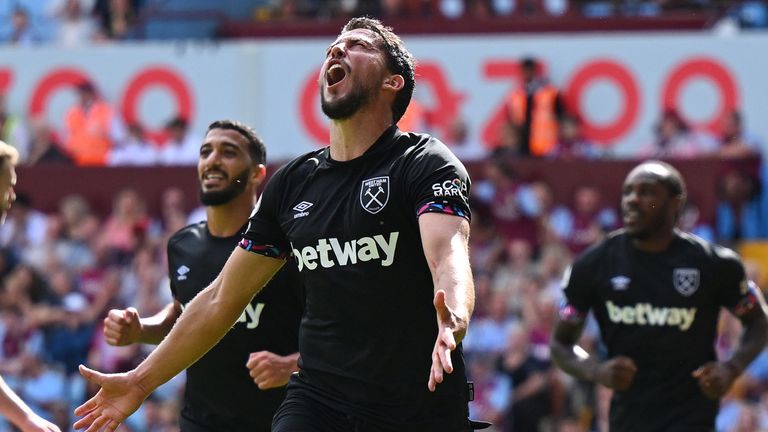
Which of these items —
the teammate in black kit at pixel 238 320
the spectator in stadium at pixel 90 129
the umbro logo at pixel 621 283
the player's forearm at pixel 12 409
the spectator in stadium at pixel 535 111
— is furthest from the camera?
the spectator in stadium at pixel 90 129

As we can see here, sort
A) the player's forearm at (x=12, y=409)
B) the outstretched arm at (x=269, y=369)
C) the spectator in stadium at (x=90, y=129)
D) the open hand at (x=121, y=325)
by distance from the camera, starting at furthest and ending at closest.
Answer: the spectator in stadium at (x=90, y=129) < the open hand at (x=121, y=325) < the player's forearm at (x=12, y=409) < the outstretched arm at (x=269, y=369)

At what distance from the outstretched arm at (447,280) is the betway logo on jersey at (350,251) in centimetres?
25

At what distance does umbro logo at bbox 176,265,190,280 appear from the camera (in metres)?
7.87

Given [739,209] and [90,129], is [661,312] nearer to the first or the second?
[739,209]

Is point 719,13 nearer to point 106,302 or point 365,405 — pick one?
point 106,302

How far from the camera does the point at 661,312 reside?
8.49 m

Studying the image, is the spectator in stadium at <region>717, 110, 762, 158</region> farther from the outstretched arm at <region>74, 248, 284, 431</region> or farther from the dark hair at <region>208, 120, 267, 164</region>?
the outstretched arm at <region>74, 248, 284, 431</region>

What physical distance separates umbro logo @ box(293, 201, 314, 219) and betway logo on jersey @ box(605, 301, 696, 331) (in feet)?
10.5

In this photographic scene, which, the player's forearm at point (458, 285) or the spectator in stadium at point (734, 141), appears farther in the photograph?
the spectator in stadium at point (734, 141)

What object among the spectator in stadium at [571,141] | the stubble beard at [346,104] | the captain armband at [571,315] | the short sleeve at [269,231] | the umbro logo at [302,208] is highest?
the stubble beard at [346,104]

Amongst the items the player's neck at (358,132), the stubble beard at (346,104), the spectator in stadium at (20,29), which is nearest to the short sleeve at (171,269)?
the player's neck at (358,132)

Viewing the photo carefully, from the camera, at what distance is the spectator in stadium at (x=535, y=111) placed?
17.0 metres

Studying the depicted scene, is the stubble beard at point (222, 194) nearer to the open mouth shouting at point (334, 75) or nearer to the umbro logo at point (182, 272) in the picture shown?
the umbro logo at point (182, 272)

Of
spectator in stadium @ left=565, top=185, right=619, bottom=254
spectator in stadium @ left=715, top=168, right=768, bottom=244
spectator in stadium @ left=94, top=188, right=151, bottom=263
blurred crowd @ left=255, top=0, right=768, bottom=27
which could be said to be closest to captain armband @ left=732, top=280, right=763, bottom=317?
spectator in stadium @ left=565, top=185, right=619, bottom=254
